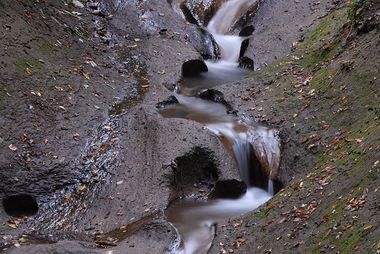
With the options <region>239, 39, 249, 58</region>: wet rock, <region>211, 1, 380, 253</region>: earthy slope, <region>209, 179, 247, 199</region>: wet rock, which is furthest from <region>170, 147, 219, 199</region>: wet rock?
<region>239, 39, 249, 58</region>: wet rock

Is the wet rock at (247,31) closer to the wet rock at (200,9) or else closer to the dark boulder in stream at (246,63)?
the wet rock at (200,9)

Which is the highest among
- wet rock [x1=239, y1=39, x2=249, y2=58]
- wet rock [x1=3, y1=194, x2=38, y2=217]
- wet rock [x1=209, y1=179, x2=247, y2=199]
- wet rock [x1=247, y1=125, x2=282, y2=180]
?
wet rock [x1=239, y1=39, x2=249, y2=58]

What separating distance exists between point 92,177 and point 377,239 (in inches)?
212

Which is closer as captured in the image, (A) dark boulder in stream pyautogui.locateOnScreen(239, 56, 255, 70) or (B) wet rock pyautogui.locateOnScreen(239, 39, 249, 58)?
(A) dark boulder in stream pyautogui.locateOnScreen(239, 56, 255, 70)

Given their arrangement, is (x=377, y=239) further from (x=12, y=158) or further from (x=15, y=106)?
(x=15, y=106)

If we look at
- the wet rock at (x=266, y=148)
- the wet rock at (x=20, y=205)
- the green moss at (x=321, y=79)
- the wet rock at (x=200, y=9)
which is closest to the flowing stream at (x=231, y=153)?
the wet rock at (x=266, y=148)

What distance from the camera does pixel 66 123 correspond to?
1031cm

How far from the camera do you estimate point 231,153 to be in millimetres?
9852

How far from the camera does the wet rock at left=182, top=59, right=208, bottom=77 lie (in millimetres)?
13172

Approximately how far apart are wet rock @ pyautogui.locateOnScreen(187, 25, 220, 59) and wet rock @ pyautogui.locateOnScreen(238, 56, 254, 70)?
852 mm

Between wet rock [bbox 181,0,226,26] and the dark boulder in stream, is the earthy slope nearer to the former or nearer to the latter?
the dark boulder in stream

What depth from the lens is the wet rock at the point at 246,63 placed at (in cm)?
1343

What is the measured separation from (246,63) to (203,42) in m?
1.47

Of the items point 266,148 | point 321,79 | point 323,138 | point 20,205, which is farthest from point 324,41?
point 20,205
